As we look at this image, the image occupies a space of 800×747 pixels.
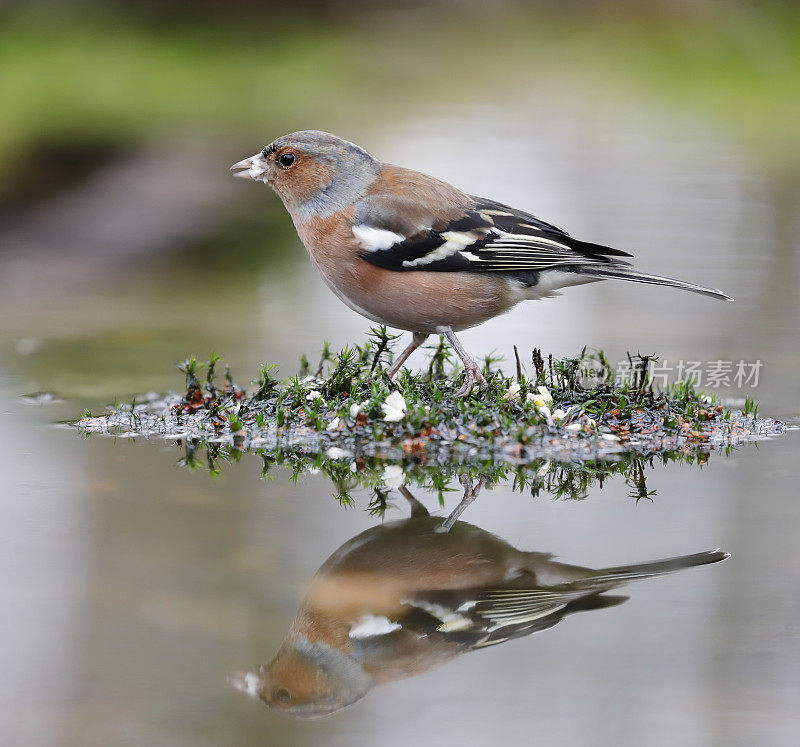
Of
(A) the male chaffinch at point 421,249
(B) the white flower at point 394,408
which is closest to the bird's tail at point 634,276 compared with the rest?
(A) the male chaffinch at point 421,249

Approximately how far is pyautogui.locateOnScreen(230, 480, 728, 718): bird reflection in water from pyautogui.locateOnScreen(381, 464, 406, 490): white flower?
Answer: 0.49 m

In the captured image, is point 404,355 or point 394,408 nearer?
point 394,408

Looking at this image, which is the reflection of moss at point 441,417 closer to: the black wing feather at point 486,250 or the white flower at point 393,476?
the white flower at point 393,476

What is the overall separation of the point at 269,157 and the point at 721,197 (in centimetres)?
789

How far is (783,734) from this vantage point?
3.31 m

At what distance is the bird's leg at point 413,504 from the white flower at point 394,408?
1.87ft

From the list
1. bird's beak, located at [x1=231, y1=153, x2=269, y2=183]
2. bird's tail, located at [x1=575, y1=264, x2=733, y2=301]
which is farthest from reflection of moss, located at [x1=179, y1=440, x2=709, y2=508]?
bird's beak, located at [x1=231, y1=153, x2=269, y2=183]

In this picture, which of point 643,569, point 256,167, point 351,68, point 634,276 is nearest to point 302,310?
point 256,167

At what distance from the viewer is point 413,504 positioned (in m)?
5.18

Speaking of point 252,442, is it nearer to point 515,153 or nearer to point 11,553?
point 11,553

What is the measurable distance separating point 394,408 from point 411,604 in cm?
187

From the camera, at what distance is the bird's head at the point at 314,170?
6.41 meters

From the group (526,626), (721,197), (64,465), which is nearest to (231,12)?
(721,197)

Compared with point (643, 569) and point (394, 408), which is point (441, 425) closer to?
point (394, 408)
